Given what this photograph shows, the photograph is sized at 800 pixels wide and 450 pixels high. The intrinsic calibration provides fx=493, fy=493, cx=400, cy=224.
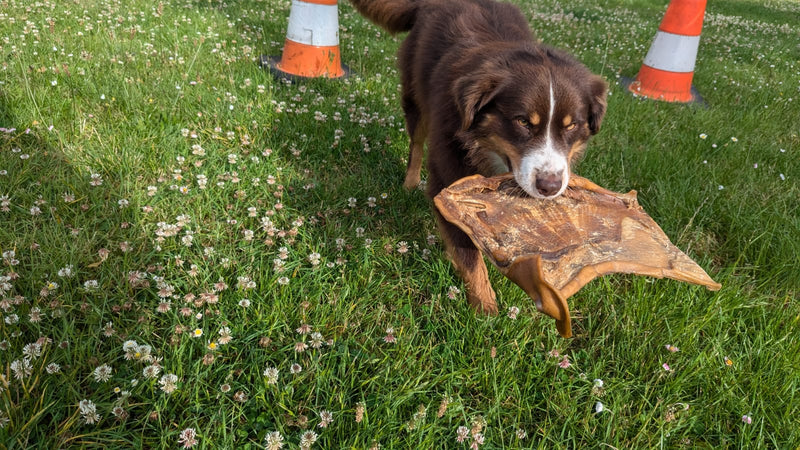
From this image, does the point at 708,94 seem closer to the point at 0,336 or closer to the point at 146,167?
the point at 146,167

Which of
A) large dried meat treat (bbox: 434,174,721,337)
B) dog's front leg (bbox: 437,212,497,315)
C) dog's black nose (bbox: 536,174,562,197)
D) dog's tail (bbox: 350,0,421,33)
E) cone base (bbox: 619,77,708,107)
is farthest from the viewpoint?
cone base (bbox: 619,77,708,107)

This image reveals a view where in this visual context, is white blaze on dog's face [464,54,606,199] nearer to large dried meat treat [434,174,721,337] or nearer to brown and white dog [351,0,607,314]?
brown and white dog [351,0,607,314]

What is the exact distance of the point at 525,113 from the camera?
2.44 meters

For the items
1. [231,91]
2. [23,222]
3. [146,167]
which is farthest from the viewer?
[231,91]

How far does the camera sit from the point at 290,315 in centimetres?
224

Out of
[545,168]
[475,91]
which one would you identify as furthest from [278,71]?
[545,168]

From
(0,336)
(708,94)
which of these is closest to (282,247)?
(0,336)

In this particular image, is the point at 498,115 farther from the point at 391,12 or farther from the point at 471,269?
the point at 391,12

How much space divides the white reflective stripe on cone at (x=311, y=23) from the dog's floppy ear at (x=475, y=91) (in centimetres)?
278

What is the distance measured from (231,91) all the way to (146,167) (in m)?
1.33

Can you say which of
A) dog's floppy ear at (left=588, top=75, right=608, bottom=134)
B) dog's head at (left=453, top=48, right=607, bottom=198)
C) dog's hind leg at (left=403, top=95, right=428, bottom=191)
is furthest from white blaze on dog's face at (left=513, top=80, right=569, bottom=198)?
dog's hind leg at (left=403, top=95, right=428, bottom=191)

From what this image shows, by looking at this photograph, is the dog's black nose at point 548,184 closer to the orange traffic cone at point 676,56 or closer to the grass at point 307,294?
the grass at point 307,294

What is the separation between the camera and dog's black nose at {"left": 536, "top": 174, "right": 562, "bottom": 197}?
2232 millimetres

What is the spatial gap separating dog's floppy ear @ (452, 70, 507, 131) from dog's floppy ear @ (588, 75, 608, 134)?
0.56 metres
